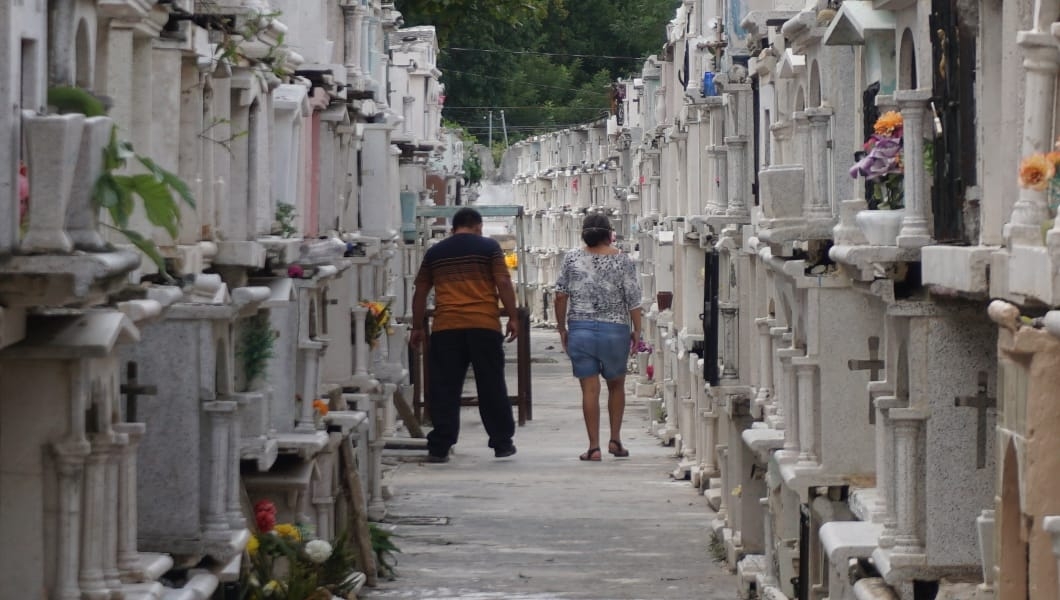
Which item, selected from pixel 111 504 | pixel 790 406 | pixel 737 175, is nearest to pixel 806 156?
pixel 790 406

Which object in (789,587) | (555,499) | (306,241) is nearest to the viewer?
(789,587)

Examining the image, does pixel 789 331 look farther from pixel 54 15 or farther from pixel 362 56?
pixel 362 56

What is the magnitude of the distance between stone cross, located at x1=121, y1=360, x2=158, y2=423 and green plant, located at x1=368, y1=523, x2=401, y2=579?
4921 millimetres

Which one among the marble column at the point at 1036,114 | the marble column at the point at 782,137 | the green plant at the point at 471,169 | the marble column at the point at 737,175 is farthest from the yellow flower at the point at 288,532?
the green plant at the point at 471,169

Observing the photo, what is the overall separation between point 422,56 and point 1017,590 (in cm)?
3043

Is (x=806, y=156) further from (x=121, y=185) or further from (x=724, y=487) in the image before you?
(x=121, y=185)

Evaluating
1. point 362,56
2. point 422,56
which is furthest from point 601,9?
point 362,56

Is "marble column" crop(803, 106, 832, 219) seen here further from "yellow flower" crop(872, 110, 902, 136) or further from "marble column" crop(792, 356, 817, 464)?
"yellow flower" crop(872, 110, 902, 136)

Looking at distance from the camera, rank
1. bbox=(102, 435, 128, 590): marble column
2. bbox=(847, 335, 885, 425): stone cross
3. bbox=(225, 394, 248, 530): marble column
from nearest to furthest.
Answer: bbox=(102, 435, 128, 590): marble column < bbox=(225, 394, 248, 530): marble column < bbox=(847, 335, 885, 425): stone cross

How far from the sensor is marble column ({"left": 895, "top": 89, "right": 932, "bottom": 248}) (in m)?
9.06

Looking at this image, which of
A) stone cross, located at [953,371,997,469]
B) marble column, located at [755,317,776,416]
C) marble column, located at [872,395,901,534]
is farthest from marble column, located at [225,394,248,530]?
marble column, located at [755,317,776,416]

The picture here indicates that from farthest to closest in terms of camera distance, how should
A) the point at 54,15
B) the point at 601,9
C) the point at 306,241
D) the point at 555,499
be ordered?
the point at 601,9 → the point at 555,499 → the point at 306,241 → the point at 54,15

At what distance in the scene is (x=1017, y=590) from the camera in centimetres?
747

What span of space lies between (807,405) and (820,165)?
4.20ft
